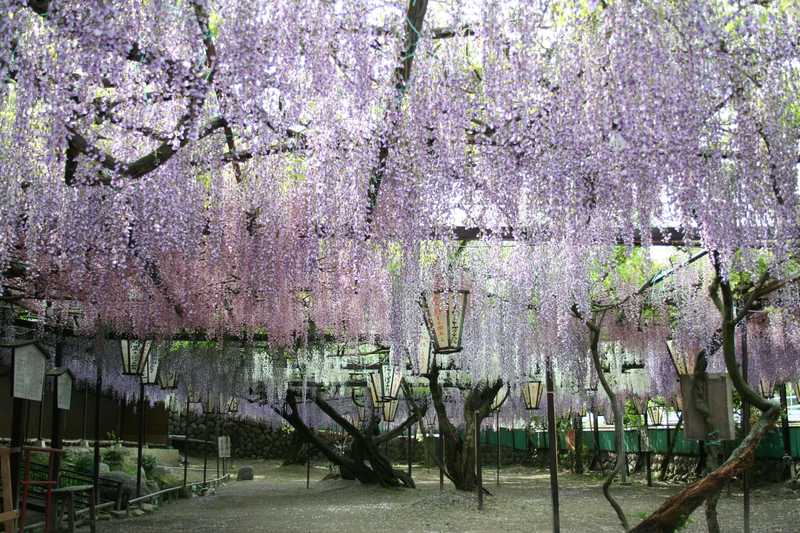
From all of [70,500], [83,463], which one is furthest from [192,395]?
[70,500]

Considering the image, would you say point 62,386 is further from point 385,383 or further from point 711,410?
point 711,410

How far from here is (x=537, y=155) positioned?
15.3ft

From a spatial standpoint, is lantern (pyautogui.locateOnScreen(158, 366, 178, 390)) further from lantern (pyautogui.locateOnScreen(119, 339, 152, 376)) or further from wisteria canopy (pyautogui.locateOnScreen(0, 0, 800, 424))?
wisteria canopy (pyautogui.locateOnScreen(0, 0, 800, 424))

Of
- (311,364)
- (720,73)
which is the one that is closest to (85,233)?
(720,73)

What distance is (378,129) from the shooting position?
187 inches

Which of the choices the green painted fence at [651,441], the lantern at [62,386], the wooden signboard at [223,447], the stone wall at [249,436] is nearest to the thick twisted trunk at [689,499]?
the green painted fence at [651,441]

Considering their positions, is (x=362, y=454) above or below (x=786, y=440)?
below

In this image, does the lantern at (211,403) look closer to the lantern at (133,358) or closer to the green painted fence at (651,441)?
the lantern at (133,358)

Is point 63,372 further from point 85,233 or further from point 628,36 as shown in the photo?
point 628,36

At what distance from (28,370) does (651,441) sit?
17009 millimetres

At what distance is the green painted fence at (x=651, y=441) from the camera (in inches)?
597

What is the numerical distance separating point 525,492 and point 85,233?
1064cm

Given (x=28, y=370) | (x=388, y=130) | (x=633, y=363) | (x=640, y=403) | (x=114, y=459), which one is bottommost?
(x=114, y=459)

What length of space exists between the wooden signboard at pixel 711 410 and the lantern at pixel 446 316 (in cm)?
209
